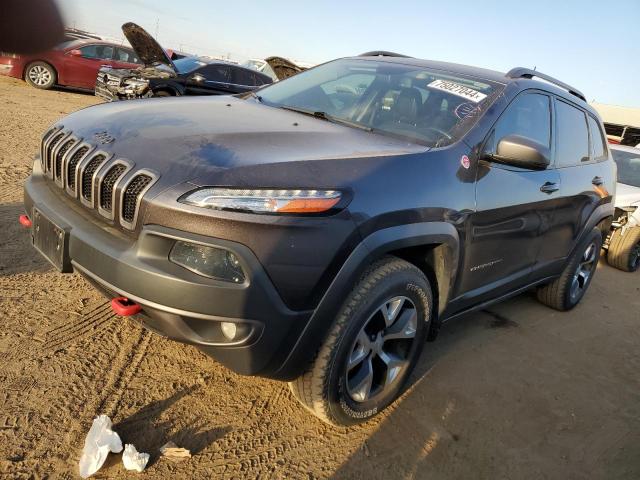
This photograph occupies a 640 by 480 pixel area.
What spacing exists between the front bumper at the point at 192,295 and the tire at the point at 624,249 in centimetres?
575

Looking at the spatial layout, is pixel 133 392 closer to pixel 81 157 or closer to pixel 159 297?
pixel 159 297

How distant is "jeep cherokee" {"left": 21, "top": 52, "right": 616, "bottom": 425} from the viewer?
1.86 metres

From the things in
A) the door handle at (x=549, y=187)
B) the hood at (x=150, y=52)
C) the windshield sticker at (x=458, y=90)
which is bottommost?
the hood at (x=150, y=52)

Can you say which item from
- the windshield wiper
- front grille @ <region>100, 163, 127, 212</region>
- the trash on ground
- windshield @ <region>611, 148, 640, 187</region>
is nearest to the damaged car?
windshield @ <region>611, 148, 640, 187</region>

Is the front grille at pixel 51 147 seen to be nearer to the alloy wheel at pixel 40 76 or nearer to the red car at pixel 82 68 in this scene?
the red car at pixel 82 68

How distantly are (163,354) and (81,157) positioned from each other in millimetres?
1144

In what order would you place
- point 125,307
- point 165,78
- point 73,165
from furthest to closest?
point 165,78 < point 73,165 < point 125,307

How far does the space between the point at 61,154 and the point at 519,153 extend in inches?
90.6

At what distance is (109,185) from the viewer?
2.08 m

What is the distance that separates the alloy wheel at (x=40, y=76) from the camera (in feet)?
41.8

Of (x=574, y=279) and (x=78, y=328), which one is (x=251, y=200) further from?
(x=574, y=279)

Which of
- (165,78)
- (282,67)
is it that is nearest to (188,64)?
(165,78)

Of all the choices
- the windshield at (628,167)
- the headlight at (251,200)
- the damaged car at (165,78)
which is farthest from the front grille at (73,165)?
the damaged car at (165,78)

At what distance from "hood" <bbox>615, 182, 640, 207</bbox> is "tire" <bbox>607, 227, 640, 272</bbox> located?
0.32 meters
